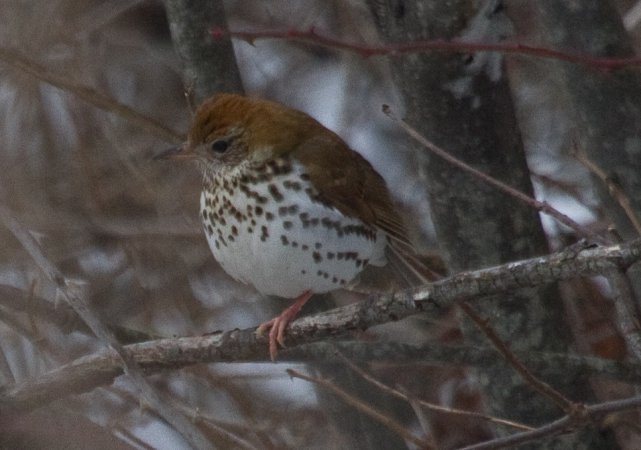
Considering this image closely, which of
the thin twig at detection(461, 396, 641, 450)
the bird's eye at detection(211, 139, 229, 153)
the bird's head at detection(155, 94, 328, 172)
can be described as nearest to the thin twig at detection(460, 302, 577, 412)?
the thin twig at detection(461, 396, 641, 450)

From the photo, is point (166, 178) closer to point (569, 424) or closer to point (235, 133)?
point (235, 133)

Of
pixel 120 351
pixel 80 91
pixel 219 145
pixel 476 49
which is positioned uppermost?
pixel 80 91

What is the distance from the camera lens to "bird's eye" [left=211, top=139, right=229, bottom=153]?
419 cm

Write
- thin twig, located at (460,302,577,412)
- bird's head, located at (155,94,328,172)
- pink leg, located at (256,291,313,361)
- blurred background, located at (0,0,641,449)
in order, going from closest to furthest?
thin twig, located at (460,302,577,412), pink leg, located at (256,291,313,361), bird's head, located at (155,94,328,172), blurred background, located at (0,0,641,449)

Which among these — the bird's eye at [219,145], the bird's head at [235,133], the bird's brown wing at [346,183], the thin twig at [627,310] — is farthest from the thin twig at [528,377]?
the bird's eye at [219,145]

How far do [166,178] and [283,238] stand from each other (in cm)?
253

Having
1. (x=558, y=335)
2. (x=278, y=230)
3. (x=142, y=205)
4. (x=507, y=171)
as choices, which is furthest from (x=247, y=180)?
(x=142, y=205)

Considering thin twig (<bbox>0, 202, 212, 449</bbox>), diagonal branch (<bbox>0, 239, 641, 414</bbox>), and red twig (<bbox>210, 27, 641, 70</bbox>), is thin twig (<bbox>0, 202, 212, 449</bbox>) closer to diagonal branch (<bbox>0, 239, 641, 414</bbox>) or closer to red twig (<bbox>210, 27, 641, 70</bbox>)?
diagonal branch (<bbox>0, 239, 641, 414</bbox>)

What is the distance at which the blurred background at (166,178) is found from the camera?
5.35 m

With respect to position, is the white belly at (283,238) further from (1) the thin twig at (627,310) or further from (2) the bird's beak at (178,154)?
(1) the thin twig at (627,310)

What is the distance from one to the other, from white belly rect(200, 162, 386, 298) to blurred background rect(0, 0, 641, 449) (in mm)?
689

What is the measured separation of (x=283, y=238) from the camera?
3.87 meters

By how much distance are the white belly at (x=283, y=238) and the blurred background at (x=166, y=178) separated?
0.69m

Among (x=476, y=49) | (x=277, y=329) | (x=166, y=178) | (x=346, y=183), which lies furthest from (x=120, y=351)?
(x=166, y=178)
